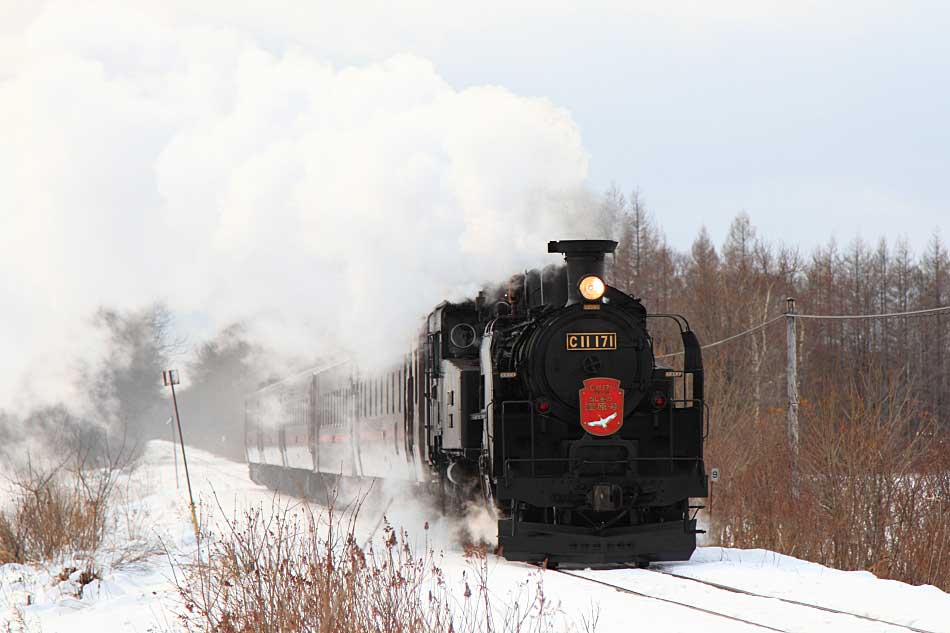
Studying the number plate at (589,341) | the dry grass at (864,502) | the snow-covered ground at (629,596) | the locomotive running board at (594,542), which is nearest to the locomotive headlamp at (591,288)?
the number plate at (589,341)

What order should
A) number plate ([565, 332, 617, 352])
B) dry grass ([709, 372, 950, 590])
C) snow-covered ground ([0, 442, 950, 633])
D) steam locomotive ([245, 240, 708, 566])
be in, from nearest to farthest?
1. snow-covered ground ([0, 442, 950, 633])
2. steam locomotive ([245, 240, 708, 566])
3. number plate ([565, 332, 617, 352])
4. dry grass ([709, 372, 950, 590])

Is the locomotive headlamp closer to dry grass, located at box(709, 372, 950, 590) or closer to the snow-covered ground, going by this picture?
the snow-covered ground

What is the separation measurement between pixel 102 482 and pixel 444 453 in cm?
456

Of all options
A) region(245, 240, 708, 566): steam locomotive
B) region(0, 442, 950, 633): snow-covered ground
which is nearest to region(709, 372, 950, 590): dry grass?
region(0, 442, 950, 633): snow-covered ground

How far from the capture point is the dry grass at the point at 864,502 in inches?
567

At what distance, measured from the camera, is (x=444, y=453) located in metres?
13.3

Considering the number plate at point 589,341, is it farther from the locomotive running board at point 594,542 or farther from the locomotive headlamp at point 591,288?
the locomotive running board at point 594,542

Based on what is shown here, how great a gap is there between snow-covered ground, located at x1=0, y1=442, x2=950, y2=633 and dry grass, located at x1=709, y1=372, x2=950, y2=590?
2705mm

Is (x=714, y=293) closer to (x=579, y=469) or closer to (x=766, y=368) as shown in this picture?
(x=766, y=368)

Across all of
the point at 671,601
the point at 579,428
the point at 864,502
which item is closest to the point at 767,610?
the point at 671,601

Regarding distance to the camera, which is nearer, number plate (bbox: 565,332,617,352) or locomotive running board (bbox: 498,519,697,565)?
locomotive running board (bbox: 498,519,697,565)

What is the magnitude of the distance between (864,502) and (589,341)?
5.68m

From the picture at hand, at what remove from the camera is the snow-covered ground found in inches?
315

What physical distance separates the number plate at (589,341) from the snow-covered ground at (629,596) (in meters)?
2.17
